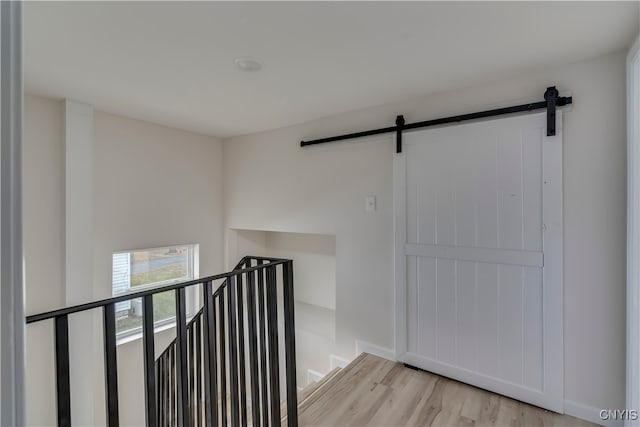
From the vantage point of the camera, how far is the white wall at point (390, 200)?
5.99 feet

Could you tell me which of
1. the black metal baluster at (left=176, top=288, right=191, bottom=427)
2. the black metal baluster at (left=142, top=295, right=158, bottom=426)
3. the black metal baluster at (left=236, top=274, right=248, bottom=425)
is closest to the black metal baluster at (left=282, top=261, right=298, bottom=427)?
the black metal baluster at (left=236, top=274, right=248, bottom=425)

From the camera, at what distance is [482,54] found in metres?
1.83

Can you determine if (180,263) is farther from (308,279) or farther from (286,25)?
(286,25)

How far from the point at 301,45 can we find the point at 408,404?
94.0 inches

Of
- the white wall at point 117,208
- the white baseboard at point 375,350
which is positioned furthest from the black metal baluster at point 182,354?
the white wall at point 117,208

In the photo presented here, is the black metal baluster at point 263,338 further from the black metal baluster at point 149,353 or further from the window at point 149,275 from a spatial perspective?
the window at point 149,275

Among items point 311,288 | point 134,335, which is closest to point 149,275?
point 134,335

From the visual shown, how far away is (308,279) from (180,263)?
5.19 feet

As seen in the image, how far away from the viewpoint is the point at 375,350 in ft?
9.11

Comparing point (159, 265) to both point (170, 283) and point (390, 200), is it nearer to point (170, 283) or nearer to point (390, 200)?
point (170, 283)

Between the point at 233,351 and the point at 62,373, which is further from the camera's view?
the point at 233,351

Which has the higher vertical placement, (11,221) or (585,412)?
(11,221)

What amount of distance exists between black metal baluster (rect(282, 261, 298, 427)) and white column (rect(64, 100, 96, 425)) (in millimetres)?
2087

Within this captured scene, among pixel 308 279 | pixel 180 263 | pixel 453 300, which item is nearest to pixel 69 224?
pixel 180 263
